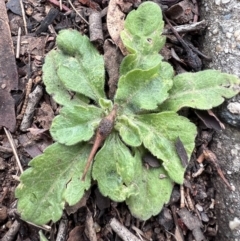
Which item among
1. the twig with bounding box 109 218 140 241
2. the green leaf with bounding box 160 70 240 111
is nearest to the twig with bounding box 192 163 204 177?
the green leaf with bounding box 160 70 240 111

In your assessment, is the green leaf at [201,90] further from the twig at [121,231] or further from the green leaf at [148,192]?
the twig at [121,231]

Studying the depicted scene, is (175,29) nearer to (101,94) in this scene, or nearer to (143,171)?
(101,94)

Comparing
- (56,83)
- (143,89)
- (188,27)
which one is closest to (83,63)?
(56,83)

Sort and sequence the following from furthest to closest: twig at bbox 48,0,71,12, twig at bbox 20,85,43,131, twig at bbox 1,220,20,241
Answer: twig at bbox 48,0,71,12
twig at bbox 20,85,43,131
twig at bbox 1,220,20,241

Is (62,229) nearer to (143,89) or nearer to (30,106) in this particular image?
(30,106)

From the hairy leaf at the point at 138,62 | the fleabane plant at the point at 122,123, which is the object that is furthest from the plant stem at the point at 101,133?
the hairy leaf at the point at 138,62

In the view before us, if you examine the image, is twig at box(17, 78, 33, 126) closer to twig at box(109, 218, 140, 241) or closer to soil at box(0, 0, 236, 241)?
soil at box(0, 0, 236, 241)
